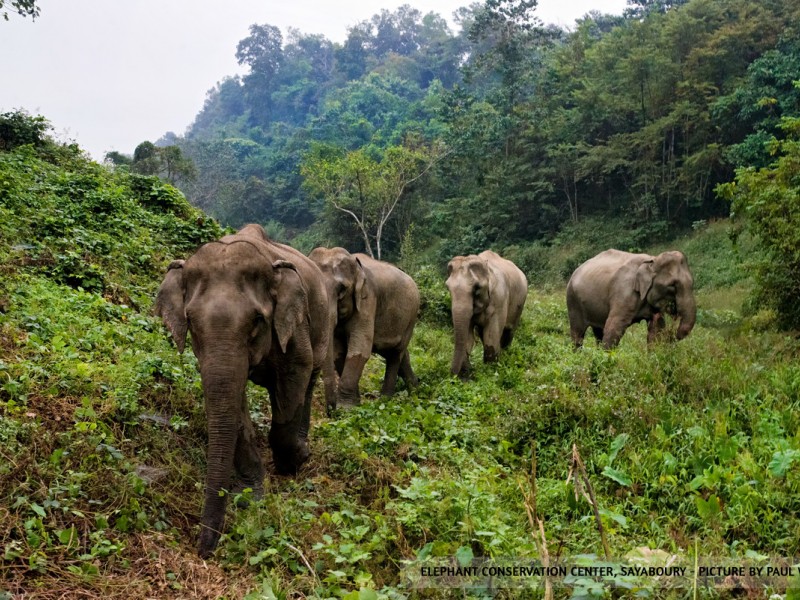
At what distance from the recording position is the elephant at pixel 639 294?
10242 mm

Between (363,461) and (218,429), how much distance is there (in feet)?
5.58

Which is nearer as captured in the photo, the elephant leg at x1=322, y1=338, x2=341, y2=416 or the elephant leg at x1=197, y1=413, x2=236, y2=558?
the elephant leg at x1=197, y1=413, x2=236, y2=558

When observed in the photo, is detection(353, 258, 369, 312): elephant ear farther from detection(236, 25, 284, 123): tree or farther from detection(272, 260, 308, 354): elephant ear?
detection(236, 25, 284, 123): tree

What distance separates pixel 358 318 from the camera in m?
7.86

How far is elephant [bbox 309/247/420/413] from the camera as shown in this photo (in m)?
7.50

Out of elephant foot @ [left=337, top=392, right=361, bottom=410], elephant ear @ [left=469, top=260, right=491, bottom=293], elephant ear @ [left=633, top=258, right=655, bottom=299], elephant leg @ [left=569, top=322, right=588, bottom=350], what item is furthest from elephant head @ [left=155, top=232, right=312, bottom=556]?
elephant leg @ [left=569, top=322, right=588, bottom=350]

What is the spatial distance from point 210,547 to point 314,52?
12094 centimetres

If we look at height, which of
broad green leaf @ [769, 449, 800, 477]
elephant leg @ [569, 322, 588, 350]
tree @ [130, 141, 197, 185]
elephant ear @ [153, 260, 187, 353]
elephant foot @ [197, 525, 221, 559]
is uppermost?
tree @ [130, 141, 197, 185]

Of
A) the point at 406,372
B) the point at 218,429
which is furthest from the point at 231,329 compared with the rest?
the point at 406,372

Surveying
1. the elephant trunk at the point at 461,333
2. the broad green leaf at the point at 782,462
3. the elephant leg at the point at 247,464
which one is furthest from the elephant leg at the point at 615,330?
the elephant leg at the point at 247,464

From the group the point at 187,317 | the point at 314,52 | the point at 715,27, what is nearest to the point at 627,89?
the point at 715,27

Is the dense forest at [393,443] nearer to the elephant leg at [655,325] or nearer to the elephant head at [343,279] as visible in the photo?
the elephant leg at [655,325]

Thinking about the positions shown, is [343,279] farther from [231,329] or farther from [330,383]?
[231,329]

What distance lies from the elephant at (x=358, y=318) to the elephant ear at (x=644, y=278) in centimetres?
397
